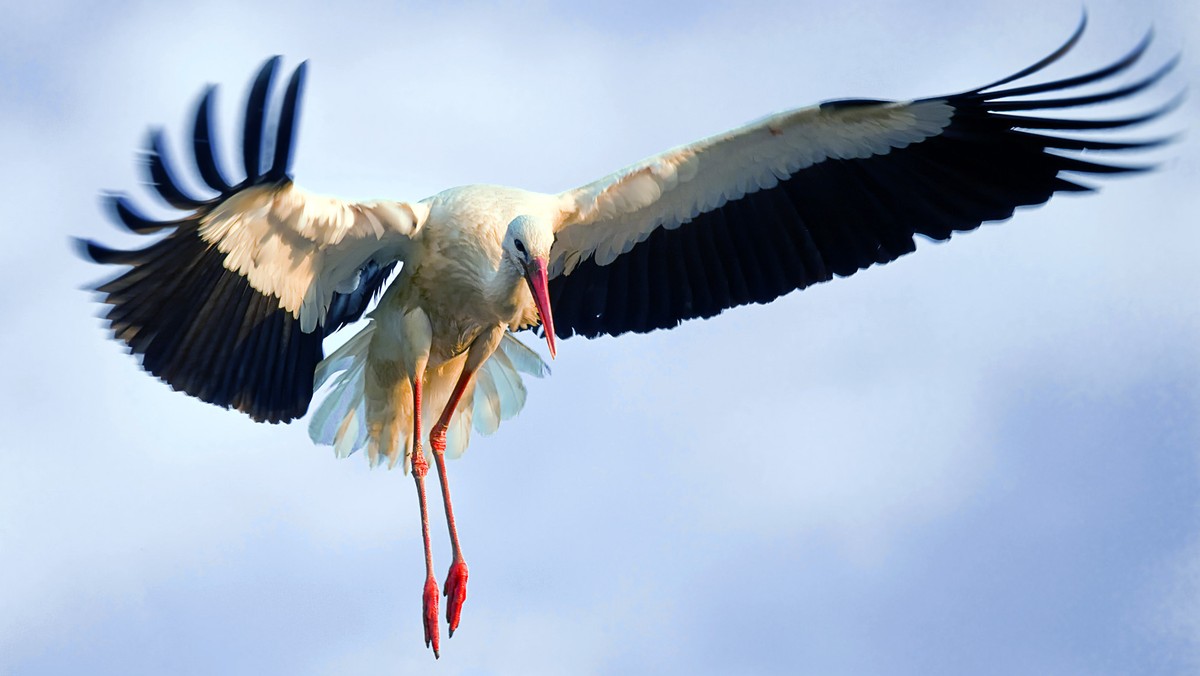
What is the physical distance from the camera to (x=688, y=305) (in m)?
8.53

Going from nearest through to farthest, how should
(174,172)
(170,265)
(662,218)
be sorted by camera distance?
(174,172) → (170,265) → (662,218)

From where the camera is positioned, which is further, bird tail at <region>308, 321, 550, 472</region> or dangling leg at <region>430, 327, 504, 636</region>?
bird tail at <region>308, 321, 550, 472</region>

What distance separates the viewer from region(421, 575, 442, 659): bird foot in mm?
7781

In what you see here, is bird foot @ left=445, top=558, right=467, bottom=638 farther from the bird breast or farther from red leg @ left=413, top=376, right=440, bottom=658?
the bird breast

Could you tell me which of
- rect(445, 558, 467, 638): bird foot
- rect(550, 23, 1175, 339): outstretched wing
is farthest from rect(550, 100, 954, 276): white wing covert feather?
rect(445, 558, 467, 638): bird foot

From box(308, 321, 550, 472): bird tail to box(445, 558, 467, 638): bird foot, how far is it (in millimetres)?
767

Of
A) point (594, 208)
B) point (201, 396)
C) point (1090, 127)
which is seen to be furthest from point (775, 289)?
point (201, 396)

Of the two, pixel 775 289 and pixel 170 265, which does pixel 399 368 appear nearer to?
pixel 170 265

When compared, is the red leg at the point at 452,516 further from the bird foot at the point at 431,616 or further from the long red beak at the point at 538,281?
the long red beak at the point at 538,281

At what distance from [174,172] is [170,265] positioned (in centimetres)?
82

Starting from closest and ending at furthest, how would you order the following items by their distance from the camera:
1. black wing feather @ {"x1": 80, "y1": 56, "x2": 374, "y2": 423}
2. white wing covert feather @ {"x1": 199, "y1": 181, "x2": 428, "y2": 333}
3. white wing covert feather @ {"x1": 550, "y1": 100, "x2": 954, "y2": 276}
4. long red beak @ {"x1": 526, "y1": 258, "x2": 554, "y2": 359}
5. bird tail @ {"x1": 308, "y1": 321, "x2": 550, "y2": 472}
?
black wing feather @ {"x1": 80, "y1": 56, "x2": 374, "y2": 423} → white wing covert feather @ {"x1": 199, "y1": 181, "x2": 428, "y2": 333} → long red beak @ {"x1": 526, "y1": 258, "x2": 554, "y2": 359} → white wing covert feather @ {"x1": 550, "y1": 100, "x2": 954, "y2": 276} → bird tail @ {"x1": 308, "y1": 321, "x2": 550, "y2": 472}

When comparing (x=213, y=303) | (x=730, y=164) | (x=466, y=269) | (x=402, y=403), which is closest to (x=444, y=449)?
(x=402, y=403)

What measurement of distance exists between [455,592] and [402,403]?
102cm

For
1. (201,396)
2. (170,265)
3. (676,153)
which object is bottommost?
(201,396)
